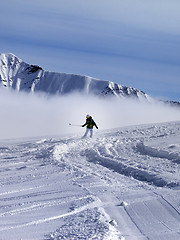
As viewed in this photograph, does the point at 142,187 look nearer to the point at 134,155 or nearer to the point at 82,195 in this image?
the point at 82,195

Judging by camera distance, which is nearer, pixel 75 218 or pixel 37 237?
pixel 37 237

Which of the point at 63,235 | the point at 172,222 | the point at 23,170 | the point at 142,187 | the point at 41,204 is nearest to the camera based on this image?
the point at 63,235

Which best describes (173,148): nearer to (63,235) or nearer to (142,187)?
(142,187)

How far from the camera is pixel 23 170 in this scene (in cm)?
1184

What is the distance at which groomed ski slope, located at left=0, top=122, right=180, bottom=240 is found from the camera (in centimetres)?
528

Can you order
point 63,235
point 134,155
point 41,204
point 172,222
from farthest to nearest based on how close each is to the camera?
point 134,155
point 41,204
point 172,222
point 63,235

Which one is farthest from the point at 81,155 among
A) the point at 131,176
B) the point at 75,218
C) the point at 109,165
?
the point at 75,218

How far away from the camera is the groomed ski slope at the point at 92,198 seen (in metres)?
5.28

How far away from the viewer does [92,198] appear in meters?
7.04

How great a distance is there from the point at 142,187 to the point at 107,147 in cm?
822

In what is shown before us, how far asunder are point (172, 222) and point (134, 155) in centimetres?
845

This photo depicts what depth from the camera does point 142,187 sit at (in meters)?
8.00

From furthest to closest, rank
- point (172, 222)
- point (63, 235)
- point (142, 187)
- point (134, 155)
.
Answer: point (134, 155) → point (142, 187) → point (172, 222) → point (63, 235)

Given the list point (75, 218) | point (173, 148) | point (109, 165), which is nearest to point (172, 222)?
point (75, 218)
